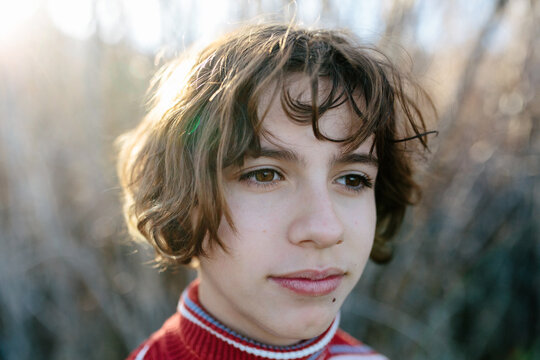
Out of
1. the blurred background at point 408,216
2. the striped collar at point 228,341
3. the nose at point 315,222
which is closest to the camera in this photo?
the nose at point 315,222

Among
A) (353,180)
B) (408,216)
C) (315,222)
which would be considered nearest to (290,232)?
(315,222)

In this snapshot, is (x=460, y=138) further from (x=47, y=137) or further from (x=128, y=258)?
(x=47, y=137)

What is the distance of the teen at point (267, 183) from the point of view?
1068 millimetres

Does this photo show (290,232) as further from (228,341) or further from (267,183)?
(228,341)

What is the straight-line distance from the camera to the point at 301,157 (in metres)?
1.07

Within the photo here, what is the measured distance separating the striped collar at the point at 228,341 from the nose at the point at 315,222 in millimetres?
353

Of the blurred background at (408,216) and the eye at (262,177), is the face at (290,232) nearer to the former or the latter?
the eye at (262,177)

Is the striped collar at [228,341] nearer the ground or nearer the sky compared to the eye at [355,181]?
nearer the ground

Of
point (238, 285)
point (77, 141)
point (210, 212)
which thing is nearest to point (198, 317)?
point (238, 285)

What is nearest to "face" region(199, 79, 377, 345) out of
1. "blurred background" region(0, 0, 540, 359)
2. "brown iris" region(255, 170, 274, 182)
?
"brown iris" region(255, 170, 274, 182)

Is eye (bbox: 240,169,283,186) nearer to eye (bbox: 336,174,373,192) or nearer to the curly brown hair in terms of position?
the curly brown hair

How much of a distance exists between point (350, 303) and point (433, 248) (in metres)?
0.63

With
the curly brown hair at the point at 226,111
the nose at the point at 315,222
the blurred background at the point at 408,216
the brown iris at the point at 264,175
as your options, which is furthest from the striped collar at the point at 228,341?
the blurred background at the point at 408,216

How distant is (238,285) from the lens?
112 cm
